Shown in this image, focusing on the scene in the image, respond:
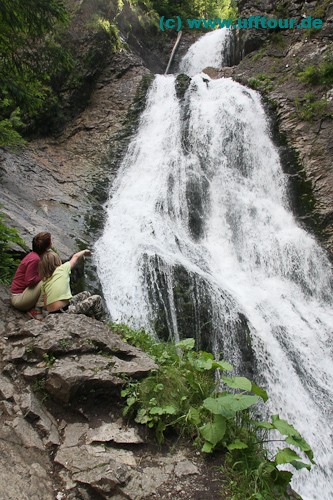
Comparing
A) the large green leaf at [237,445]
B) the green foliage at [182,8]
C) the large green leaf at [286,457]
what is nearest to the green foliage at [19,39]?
the large green leaf at [237,445]

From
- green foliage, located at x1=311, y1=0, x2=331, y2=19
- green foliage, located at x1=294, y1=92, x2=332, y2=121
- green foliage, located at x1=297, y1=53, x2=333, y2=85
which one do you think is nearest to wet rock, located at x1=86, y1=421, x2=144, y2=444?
green foliage, located at x1=294, y1=92, x2=332, y2=121

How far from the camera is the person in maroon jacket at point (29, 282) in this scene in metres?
4.88

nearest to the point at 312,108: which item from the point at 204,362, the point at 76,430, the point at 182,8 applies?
the point at 204,362

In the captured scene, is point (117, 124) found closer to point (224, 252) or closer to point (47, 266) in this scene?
point (224, 252)

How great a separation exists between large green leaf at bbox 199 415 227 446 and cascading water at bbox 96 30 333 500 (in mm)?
3180

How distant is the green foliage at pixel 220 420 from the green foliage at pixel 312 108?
11021mm

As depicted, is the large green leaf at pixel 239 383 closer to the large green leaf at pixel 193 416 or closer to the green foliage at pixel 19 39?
the large green leaf at pixel 193 416

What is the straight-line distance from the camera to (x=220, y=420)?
306 centimetres

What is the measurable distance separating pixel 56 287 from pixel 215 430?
2.87m

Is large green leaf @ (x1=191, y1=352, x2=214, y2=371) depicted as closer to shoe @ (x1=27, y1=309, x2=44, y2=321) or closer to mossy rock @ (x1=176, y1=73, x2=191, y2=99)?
shoe @ (x1=27, y1=309, x2=44, y2=321)

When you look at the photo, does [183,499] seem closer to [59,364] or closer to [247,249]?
[59,364]

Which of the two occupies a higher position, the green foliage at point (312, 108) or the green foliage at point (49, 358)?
the green foliage at point (312, 108)

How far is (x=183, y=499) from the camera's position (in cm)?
272

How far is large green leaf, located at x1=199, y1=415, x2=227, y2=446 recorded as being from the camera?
298 centimetres
